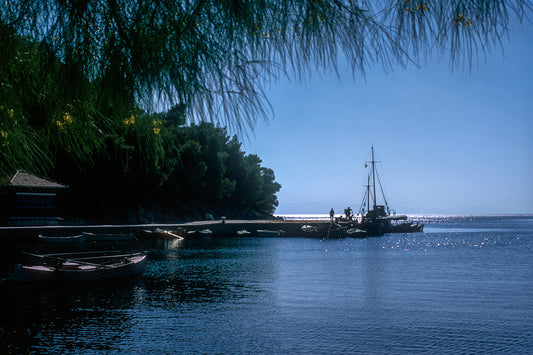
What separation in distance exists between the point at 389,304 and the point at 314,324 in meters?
6.00

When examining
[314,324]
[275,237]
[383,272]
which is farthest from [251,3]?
[275,237]

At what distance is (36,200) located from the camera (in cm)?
4159

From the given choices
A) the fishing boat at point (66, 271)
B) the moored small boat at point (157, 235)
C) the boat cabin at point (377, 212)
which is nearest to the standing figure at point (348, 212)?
the boat cabin at point (377, 212)

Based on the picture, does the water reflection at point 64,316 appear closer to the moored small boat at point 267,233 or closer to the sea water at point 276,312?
the sea water at point 276,312

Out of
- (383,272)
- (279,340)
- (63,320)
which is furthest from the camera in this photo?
(383,272)

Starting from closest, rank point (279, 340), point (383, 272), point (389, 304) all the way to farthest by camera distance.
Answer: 1. point (279, 340)
2. point (389, 304)
3. point (383, 272)

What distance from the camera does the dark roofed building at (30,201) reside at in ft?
129

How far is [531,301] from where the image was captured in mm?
23422

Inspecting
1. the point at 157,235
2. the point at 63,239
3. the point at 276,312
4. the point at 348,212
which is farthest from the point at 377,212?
the point at 276,312

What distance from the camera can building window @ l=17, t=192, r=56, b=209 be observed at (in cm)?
4033

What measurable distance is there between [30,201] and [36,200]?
527mm

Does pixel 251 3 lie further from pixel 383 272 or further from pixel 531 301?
pixel 383 272

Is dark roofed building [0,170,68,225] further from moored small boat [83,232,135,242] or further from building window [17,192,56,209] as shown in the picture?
moored small boat [83,232,135,242]

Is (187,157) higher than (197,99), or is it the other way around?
(187,157)
